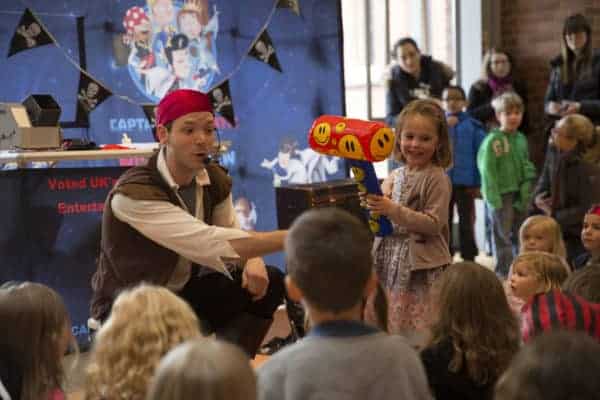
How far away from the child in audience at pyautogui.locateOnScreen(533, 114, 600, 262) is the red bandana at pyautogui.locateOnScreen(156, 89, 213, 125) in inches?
104

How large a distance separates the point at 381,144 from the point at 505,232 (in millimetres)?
3323

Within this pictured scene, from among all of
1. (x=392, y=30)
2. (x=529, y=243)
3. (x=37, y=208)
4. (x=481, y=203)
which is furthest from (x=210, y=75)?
(x=481, y=203)

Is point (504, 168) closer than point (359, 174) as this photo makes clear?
No

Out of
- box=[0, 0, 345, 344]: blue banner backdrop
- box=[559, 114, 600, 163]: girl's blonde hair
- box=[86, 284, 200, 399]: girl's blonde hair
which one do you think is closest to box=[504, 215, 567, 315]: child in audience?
box=[559, 114, 600, 163]: girl's blonde hair

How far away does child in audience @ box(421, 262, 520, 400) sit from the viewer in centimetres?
226

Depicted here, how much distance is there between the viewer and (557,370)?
1402 mm

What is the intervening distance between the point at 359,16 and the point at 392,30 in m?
0.33

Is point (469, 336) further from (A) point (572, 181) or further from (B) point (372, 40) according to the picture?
(B) point (372, 40)

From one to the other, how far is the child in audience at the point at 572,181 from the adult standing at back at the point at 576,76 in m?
1.11

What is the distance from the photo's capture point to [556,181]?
5.04 meters

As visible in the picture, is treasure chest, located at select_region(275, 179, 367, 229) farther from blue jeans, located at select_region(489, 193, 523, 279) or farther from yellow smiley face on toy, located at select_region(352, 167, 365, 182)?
blue jeans, located at select_region(489, 193, 523, 279)

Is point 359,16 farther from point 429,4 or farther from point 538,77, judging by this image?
point 538,77

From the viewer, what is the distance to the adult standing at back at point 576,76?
20.4 feet

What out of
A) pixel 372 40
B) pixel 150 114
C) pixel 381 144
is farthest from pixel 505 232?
pixel 381 144
